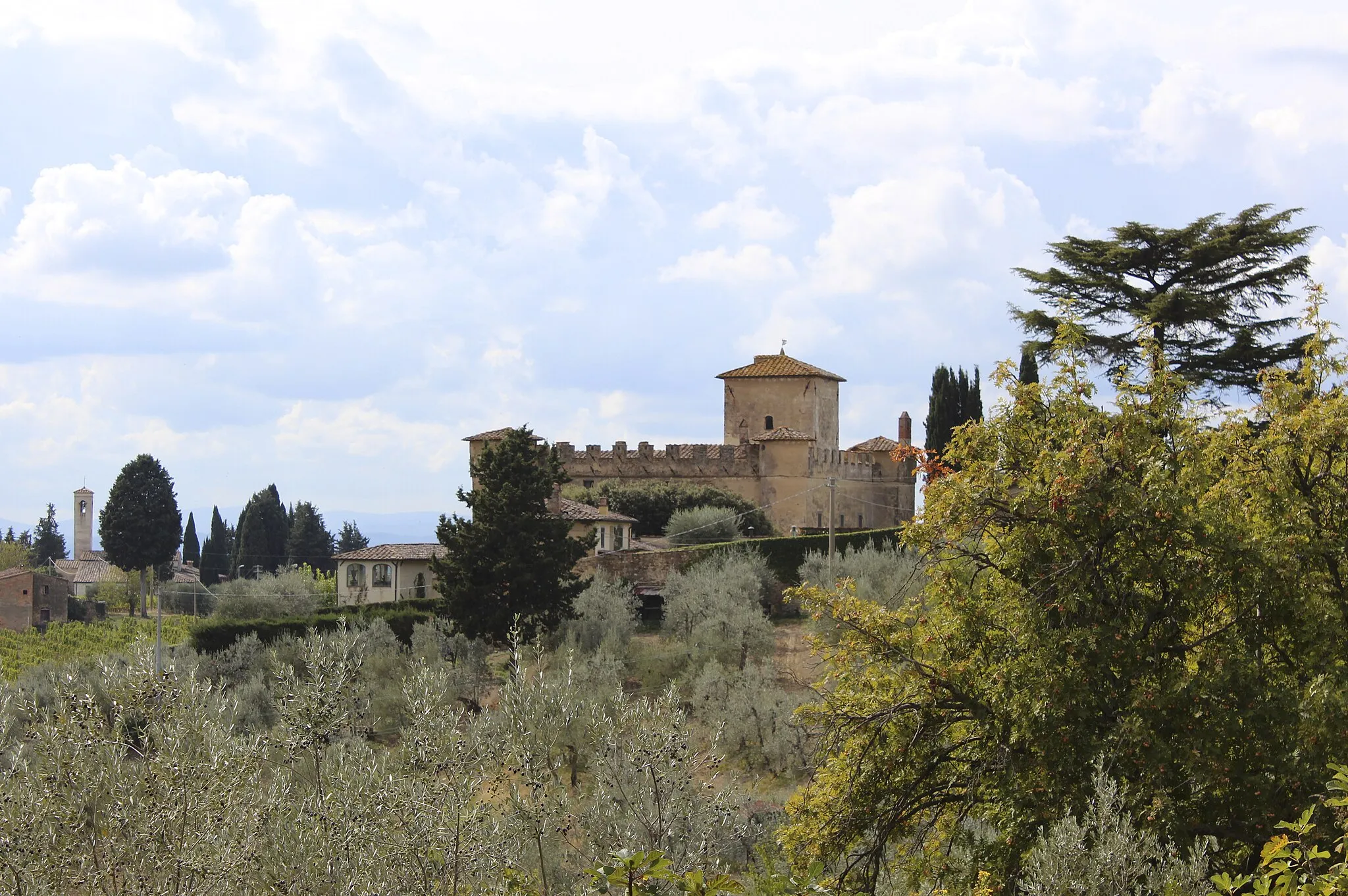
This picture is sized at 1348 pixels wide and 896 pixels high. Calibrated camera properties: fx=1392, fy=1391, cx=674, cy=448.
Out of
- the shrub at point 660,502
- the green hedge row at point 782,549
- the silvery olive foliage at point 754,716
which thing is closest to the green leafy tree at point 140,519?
the shrub at point 660,502

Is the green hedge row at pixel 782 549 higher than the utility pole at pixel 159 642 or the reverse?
higher

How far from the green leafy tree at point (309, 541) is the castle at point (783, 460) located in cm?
2498

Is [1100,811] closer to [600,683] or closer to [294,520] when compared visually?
[600,683]

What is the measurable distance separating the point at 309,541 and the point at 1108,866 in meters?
68.3

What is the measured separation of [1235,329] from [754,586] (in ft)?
42.3

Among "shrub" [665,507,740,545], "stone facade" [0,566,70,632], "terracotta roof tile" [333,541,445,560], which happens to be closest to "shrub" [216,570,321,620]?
"terracotta roof tile" [333,541,445,560]

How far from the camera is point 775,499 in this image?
47625mm

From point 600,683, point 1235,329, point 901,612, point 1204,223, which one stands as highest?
point 1204,223

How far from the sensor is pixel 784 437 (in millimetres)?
47812

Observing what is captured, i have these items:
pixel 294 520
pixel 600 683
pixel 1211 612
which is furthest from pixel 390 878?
pixel 294 520

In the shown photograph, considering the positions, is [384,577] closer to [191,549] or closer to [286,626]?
[286,626]

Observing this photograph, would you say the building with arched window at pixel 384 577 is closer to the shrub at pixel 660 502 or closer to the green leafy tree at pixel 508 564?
the shrub at pixel 660 502

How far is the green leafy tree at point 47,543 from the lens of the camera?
279 feet

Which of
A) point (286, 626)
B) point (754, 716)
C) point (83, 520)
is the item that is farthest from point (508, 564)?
point (83, 520)
